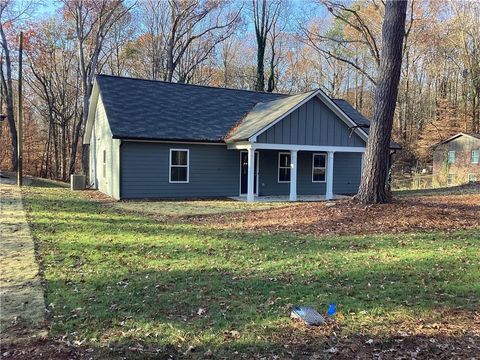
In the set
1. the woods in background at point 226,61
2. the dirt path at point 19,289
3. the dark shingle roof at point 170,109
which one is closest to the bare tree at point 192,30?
the woods in background at point 226,61

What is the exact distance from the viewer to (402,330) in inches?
151

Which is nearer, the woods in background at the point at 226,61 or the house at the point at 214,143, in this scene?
the house at the point at 214,143

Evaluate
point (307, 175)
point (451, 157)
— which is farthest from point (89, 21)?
point (451, 157)

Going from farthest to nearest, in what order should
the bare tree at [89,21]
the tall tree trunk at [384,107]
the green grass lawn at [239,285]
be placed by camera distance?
the bare tree at [89,21] < the tall tree trunk at [384,107] < the green grass lawn at [239,285]

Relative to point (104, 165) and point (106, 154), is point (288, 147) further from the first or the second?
point (104, 165)

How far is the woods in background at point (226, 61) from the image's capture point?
98.1 ft

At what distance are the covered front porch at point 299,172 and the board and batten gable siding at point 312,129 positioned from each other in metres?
0.28

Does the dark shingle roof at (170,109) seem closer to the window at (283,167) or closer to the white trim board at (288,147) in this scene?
the white trim board at (288,147)

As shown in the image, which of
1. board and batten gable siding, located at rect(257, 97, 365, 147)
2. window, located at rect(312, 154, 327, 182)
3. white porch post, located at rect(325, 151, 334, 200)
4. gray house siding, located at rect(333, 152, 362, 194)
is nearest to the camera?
board and batten gable siding, located at rect(257, 97, 365, 147)

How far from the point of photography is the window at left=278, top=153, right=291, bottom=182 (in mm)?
18514

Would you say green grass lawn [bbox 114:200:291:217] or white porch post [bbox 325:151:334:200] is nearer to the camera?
green grass lawn [bbox 114:200:291:217]

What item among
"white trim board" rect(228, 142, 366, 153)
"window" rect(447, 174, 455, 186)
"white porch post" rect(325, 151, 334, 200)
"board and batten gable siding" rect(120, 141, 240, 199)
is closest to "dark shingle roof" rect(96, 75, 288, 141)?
"board and batten gable siding" rect(120, 141, 240, 199)

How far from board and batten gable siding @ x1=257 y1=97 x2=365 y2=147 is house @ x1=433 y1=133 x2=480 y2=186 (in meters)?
16.8

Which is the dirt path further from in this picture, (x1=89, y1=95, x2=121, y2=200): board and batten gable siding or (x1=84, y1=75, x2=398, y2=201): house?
(x1=84, y1=75, x2=398, y2=201): house
